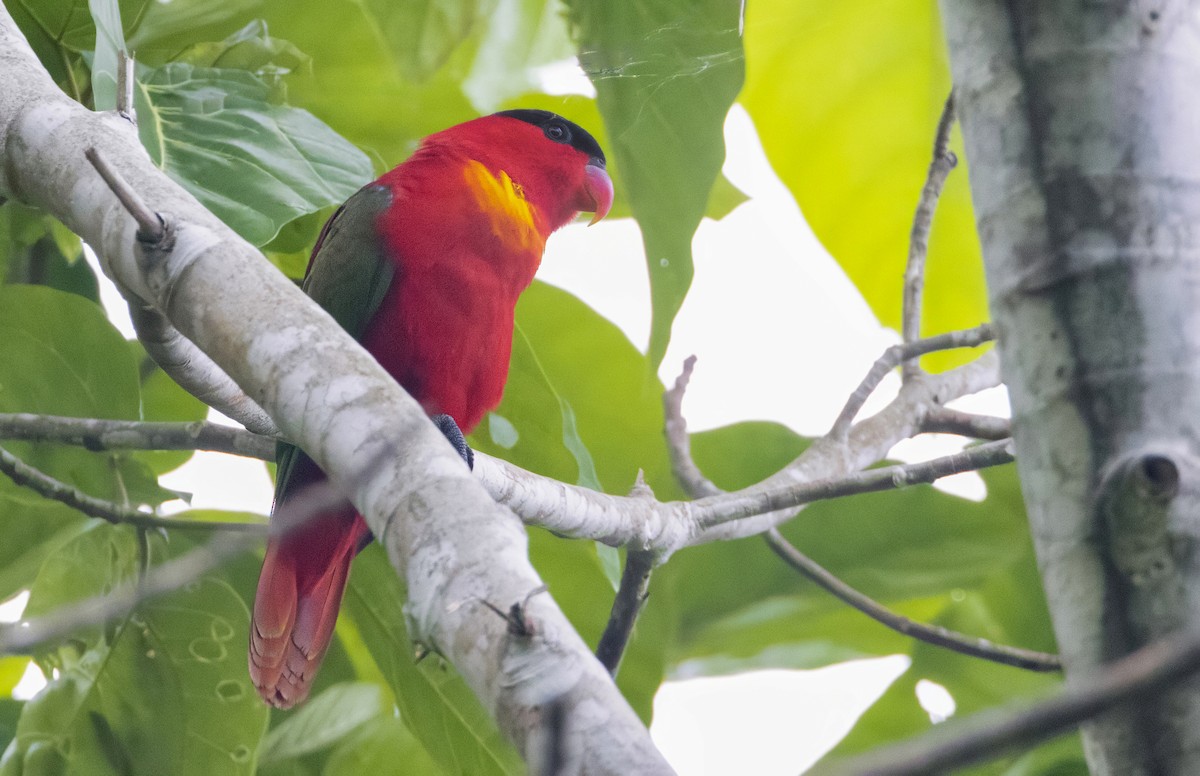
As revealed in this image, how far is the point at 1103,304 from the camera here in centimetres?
66

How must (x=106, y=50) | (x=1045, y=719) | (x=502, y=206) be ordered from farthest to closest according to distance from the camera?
(x=502, y=206)
(x=106, y=50)
(x=1045, y=719)

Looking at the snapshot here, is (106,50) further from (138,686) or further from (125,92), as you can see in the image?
(138,686)

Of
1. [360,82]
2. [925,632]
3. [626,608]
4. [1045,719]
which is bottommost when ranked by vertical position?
[1045,719]

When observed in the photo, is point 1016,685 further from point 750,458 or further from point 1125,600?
point 1125,600

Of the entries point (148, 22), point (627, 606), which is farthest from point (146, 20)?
point (627, 606)

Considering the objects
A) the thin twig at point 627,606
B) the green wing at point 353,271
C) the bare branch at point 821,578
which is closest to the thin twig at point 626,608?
the thin twig at point 627,606

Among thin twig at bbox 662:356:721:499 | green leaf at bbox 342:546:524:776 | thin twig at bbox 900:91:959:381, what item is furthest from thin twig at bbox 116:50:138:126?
thin twig at bbox 900:91:959:381

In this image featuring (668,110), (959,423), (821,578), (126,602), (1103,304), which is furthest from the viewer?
→ (959,423)

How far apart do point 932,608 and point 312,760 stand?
4.57 feet

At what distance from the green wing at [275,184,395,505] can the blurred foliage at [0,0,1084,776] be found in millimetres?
61

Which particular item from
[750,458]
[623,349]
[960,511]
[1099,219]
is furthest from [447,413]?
[1099,219]

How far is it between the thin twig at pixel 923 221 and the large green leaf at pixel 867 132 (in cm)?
20

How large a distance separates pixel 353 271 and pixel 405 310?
12 cm

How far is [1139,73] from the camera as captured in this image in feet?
2.24
